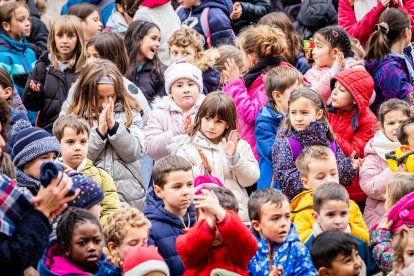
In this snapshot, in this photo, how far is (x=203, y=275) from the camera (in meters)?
6.66

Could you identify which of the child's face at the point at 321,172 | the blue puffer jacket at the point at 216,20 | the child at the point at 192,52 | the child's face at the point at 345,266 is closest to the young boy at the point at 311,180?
the child's face at the point at 321,172

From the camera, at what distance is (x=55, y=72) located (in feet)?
33.8

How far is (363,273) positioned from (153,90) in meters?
3.85

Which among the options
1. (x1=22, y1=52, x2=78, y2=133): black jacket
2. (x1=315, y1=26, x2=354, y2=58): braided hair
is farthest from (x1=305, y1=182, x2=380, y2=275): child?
(x1=22, y1=52, x2=78, y2=133): black jacket

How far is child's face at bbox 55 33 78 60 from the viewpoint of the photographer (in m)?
10.5

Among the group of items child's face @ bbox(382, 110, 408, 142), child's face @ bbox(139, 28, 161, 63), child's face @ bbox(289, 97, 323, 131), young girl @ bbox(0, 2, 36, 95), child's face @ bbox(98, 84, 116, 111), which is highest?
child's face @ bbox(289, 97, 323, 131)

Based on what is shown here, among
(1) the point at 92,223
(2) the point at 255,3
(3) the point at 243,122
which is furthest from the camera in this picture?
(2) the point at 255,3

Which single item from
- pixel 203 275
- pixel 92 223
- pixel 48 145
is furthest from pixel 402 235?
pixel 48 145

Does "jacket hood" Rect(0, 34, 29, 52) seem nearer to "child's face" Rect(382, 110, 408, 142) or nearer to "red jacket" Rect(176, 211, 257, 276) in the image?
"child's face" Rect(382, 110, 408, 142)

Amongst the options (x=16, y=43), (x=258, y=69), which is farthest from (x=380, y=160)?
(x=16, y=43)

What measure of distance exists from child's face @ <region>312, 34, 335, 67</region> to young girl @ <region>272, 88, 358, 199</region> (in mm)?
1642

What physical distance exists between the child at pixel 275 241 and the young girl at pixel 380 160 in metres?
1.89

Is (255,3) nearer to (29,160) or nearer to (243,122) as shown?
(243,122)

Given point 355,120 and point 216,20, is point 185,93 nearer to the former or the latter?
point 355,120
